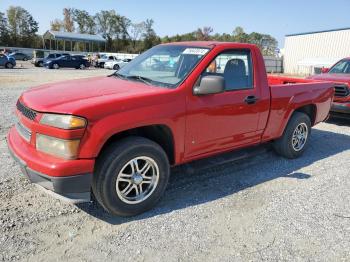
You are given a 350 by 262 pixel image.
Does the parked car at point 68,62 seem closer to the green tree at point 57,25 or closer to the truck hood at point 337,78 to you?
the truck hood at point 337,78

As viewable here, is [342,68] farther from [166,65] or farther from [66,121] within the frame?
[66,121]

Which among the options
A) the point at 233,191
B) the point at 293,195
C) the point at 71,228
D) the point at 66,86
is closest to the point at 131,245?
the point at 71,228

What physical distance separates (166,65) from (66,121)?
1.71 metres

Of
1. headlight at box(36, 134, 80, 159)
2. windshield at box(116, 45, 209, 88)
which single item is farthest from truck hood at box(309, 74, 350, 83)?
headlight at box(36, 134, 80, 159)

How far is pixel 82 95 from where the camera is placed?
142 inches

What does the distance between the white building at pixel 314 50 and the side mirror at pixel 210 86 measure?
114ft

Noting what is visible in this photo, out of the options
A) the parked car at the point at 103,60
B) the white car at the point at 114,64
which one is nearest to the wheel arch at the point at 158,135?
the white car at the point at 114,64

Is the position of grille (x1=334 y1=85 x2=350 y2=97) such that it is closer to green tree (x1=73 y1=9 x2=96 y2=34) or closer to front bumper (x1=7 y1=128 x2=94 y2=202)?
front bumper (x1=7 y1=128 x2=94 y2=202)

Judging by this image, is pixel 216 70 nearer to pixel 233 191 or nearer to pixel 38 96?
pixel 233 191

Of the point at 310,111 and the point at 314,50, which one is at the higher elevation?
the point at 314,50

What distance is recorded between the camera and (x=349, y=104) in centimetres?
855

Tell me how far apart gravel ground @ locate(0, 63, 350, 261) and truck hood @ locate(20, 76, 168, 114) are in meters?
1.08

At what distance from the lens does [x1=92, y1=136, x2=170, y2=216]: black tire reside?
3.45 metres

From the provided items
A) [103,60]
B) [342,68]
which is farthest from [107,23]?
[342,68]
